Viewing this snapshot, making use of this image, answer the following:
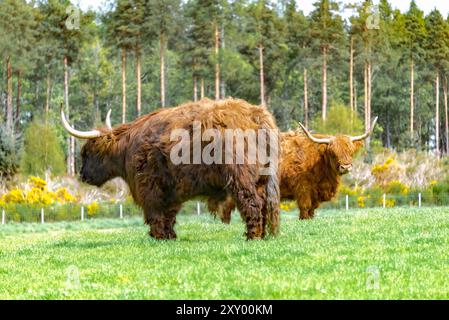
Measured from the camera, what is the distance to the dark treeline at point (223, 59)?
51188 millimetres

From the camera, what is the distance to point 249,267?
890 cm

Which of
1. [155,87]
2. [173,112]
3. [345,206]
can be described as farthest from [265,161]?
[155,87]

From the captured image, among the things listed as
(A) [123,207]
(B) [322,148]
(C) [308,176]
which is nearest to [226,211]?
(C) [308,176]

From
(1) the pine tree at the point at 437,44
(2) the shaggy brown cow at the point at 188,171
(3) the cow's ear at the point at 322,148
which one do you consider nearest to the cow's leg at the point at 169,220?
→ (2) the shaggy brown cow at the point at 188,171

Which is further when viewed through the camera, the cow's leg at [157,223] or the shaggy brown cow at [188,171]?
the cow's leg at [157,223]

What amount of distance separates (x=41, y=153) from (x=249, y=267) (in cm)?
3570

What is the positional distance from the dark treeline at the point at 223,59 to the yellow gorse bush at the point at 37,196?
29.7 feet

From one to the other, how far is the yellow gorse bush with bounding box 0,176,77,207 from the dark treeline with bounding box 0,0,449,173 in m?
9.05

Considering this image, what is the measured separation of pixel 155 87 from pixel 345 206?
43.5 metres

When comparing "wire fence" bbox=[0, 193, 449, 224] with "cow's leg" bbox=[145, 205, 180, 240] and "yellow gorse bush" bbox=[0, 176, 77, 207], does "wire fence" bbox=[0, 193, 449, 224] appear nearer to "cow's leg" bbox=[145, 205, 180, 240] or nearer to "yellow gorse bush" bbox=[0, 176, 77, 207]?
"yellow gorse bush" bbox=[0, 176, 77, 207]

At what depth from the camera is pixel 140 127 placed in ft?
45.2

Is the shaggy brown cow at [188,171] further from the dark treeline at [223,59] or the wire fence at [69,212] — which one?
the dark treeline at [223,59]

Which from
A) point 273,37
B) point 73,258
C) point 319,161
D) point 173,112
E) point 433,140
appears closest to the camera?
point 73,258
